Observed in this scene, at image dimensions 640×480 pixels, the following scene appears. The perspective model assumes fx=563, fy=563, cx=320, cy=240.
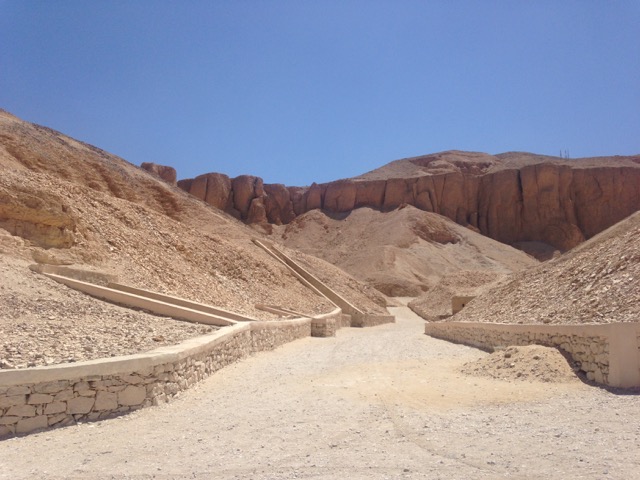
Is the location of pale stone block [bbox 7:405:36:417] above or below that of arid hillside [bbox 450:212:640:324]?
below

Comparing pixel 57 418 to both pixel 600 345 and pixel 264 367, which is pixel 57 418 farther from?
pixel 600 345

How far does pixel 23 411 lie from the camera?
617 cm

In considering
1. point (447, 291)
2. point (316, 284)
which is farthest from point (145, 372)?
point (447, 291)

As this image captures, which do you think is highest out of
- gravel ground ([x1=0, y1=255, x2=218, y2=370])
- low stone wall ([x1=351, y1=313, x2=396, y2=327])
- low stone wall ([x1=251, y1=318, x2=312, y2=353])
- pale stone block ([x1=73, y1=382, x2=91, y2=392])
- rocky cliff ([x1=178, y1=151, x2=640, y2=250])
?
rocky cliff ([x1=178, y1=151, x2=640, y2=250])

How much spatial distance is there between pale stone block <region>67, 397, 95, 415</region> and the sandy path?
23 cm

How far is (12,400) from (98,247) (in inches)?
505

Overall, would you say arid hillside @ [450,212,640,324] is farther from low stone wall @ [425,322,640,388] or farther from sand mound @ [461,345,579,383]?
sand mound @ [461,345,579,383]

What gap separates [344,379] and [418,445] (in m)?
4.24

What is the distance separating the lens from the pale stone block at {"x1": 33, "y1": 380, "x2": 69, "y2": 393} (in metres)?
6.26

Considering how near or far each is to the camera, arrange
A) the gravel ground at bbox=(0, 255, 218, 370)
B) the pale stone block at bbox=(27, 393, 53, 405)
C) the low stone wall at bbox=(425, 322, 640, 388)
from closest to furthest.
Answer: the pale stone block at bbox=(27, 393, 53, 405) → the gravel ground at bbox=(0, 255, 218, 370) → the low stone wall at bbox=(425, 322, 640, 388)

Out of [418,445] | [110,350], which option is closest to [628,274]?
[418,445]

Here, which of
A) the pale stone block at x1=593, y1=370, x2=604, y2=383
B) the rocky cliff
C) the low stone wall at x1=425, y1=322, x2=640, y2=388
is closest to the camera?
the low stone wall at x1=425, y1=322, x2=640, y2=388

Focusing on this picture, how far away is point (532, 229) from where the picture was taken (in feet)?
256

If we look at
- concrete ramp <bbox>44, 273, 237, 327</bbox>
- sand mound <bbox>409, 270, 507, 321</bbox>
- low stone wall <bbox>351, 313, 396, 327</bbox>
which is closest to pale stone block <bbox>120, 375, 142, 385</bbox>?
concrete ramp <bbox>44, 273, 237, 327</bbox>
